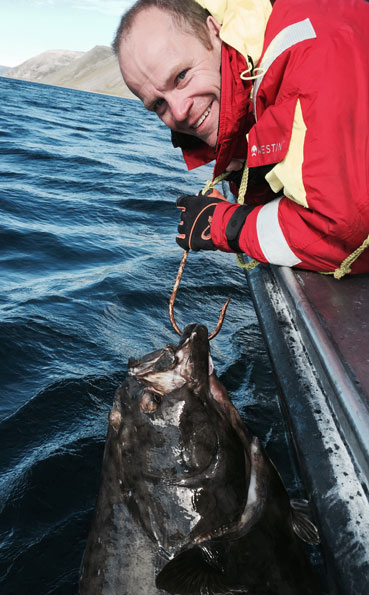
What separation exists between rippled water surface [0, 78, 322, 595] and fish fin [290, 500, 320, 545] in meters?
0.56

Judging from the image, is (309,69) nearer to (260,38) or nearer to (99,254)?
(260,38)

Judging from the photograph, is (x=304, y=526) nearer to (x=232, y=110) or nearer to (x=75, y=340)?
(x=232, y=110)

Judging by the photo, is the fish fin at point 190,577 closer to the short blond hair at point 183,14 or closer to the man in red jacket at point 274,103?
the man in red jacket at point 274,103

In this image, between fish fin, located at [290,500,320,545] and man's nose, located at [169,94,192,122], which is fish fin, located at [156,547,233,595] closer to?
fish fin, located at [290,500,320,545]

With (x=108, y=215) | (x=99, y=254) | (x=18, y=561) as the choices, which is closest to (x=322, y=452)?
(x=18, y=561)

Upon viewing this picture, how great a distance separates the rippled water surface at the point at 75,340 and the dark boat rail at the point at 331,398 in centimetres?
60

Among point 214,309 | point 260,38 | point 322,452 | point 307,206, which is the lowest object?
point 214,309

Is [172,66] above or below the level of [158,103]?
above

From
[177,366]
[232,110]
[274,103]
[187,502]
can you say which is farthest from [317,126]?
[187,502]

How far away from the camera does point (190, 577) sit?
1.54 meters

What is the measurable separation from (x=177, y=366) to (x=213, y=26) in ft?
5.42

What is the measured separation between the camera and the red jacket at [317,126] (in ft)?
6.48

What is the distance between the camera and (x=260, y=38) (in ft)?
7.45

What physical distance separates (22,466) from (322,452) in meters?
1.52
